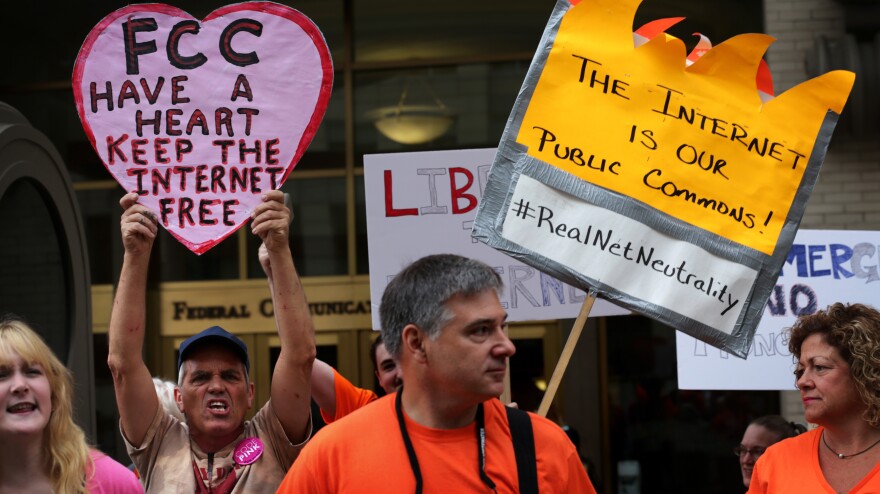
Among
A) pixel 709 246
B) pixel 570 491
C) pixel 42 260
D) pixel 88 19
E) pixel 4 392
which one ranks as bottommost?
pixel 570 491

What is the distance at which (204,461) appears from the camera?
3.43 m

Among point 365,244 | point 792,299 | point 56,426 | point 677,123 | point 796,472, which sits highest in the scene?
point 365,244

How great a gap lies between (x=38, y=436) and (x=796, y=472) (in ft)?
7.25

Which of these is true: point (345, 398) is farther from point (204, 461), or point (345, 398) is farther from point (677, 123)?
point (677, 123)

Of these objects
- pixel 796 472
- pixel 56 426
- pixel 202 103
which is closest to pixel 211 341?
pixel 56 426

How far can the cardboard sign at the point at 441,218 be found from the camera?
471 centimetres

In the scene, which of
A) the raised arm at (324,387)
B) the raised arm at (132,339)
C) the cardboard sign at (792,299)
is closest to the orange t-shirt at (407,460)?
the raised arm at (132,339)

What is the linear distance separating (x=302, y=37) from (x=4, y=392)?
55.6 inches

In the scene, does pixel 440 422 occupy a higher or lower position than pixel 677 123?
lower

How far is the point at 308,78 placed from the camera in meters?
3.70

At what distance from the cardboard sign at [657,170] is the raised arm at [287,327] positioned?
568 mm

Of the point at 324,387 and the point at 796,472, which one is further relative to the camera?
the point at 324,387

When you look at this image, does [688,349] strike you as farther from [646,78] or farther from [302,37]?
[302,37]

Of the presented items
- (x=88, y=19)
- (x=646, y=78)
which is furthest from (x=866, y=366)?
(x=88, y=19)
